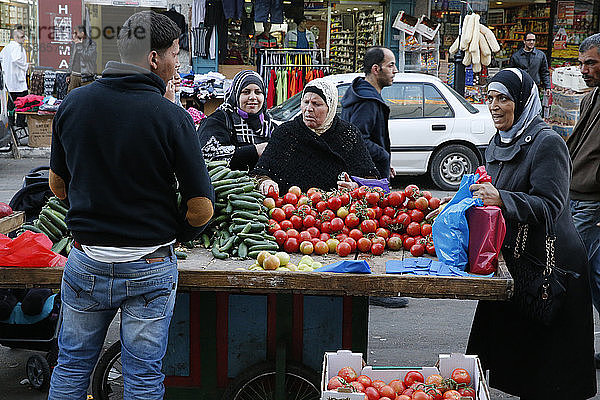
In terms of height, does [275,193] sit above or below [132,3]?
below

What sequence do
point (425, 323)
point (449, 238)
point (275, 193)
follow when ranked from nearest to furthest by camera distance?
point (449, 238) < point (275, 193) < point (425, 323)

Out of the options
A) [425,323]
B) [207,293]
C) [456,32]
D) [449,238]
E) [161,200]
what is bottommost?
[425,323]

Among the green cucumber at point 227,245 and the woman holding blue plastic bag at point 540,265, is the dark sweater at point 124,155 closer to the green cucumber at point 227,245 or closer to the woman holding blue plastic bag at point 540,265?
the green cucumber at point 227,245

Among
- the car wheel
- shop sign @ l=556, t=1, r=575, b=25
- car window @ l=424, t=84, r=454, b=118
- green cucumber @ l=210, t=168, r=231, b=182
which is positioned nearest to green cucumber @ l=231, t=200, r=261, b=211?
green cucumber @ l=210, t=168, r=231, b=182

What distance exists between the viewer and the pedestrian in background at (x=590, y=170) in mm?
4727

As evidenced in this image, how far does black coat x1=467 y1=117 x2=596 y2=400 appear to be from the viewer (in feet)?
11.7

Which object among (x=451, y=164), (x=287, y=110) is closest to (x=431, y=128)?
(x=451, y=164)

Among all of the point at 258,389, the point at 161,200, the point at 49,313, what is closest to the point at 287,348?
the point at 258,389

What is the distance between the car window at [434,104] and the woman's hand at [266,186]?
6.54 meters

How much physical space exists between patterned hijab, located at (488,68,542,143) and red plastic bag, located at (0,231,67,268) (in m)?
2.36

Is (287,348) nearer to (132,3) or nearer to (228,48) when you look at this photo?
(132,3)

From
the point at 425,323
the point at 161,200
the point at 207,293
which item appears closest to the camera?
the point at 161,200

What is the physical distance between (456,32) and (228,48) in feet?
16.5

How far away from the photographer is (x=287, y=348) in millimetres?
3826
